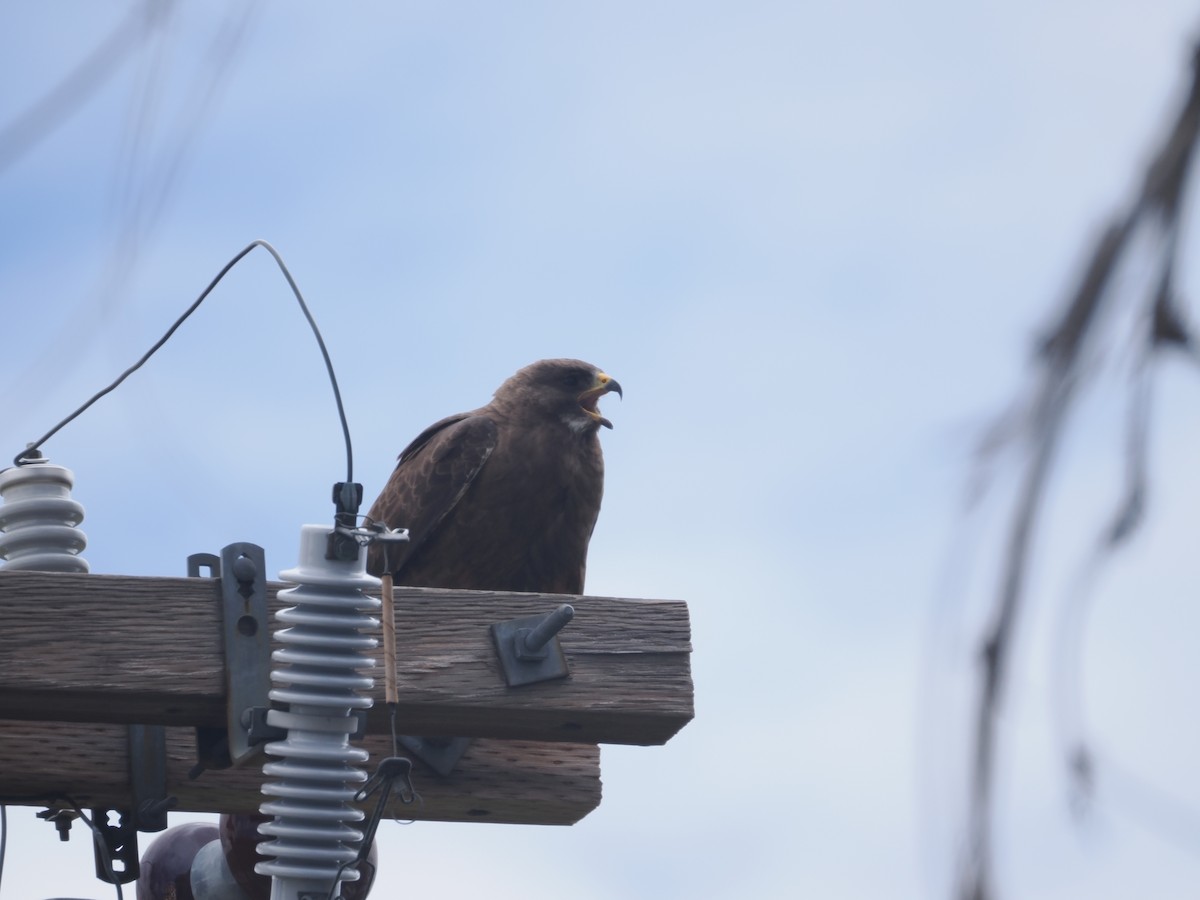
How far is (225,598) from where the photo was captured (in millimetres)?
2658

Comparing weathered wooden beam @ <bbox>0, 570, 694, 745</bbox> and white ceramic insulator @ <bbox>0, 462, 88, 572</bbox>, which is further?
white ceramic insulator @ <bbox>0, 462, 88, 572</bbox>

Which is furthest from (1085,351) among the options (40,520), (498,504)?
(498,504)

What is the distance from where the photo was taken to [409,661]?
279 cm

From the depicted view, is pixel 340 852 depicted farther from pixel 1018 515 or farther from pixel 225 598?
pixel 1018 515

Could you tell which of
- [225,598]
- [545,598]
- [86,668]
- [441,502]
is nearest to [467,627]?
[545,598]

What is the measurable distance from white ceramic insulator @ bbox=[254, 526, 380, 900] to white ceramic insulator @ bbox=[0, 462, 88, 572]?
2.13 ft

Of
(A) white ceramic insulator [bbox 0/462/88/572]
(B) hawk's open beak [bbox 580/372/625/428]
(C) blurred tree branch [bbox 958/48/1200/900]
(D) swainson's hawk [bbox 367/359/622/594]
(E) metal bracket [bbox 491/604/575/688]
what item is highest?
(B) hawk's open beak [bbox 580/372/625/428]

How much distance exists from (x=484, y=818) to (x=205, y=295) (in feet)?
3.97

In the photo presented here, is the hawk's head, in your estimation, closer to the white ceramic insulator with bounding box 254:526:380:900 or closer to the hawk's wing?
the hawk's wing

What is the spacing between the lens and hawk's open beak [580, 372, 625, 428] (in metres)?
6.03

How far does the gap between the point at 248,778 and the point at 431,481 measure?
2.56 m

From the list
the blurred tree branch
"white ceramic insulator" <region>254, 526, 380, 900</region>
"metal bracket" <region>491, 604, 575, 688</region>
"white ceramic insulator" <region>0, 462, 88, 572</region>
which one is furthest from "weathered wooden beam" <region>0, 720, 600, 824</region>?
the blurred tree branch

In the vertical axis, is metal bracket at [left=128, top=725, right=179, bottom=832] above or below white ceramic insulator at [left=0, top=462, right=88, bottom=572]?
below

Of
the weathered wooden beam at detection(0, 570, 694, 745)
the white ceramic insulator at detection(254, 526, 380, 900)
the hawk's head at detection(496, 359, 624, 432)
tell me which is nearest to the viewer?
the white ceramic insulator at detection(254, 526, 380, 900)
